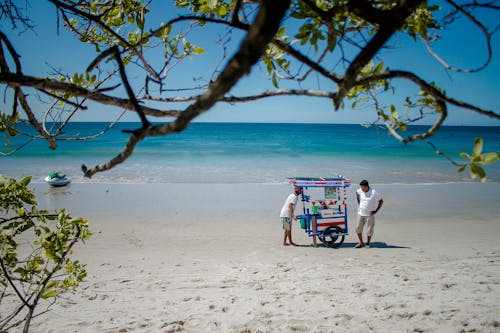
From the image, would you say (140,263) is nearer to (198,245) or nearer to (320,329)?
(198,245)

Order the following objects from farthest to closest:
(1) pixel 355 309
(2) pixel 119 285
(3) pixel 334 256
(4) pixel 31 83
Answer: (3) pixel 334 256, (2) pixel 119 285, (1) pixel 355 309, (4) pixel 31 83

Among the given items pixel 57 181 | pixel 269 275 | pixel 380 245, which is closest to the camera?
pixel 269 275

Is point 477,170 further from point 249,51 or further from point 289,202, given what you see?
point 289,202

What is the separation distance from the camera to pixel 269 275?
6.32 meters

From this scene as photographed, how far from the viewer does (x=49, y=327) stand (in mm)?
4469

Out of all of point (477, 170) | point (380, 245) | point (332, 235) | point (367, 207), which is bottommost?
point (380, 245)

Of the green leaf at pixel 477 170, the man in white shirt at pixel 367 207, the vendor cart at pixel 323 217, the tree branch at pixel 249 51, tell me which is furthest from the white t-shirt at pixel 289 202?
the tree branch at pixel 249 51

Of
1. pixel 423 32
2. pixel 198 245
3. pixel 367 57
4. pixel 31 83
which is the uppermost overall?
pixel 423 32

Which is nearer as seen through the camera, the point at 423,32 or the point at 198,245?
the point at 423,32

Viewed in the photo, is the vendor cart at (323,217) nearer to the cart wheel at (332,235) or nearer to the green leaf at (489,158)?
the cart wheel at (332,235)

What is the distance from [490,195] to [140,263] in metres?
14.9

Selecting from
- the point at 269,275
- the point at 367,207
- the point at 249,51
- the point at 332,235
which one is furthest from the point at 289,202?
the point at 249,51

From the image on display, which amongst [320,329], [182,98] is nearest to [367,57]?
[182,98]

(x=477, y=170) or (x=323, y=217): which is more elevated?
(x=477, y=170)
